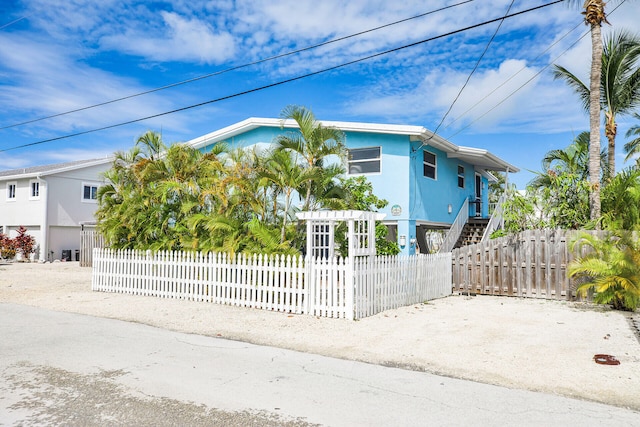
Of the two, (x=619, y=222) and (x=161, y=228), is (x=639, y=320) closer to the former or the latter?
(x=619, y=222)

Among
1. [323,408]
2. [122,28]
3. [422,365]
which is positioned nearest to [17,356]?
[323,408]

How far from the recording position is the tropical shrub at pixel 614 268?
33.2 ft

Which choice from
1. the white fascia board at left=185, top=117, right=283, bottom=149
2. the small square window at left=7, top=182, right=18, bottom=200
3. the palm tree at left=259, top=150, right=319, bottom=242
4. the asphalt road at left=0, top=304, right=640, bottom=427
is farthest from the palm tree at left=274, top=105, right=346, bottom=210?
the small square window at left=7, top=182, right=18, bottom=200

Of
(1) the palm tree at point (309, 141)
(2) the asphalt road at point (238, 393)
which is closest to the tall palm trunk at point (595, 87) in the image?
(1) the palm tree at point (309, 141)

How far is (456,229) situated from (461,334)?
11.8 metres

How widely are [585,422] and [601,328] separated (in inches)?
206

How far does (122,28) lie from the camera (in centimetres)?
1421

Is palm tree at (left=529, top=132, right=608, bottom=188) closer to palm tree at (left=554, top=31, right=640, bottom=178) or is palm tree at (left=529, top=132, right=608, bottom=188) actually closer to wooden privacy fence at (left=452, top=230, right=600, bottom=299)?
palm tree at (left=554, top=31, right=640, bottom=178)

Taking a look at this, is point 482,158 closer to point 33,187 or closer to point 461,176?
point 461,176

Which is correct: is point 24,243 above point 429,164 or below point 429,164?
below

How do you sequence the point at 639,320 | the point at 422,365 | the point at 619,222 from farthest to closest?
the point at 619,222 → the point at 639,320 → the point at 422,365

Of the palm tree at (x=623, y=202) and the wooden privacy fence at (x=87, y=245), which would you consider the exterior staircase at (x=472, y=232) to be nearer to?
A: the palm tree at (x=623, y=202)

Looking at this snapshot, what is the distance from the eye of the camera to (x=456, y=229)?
19516 millimetres

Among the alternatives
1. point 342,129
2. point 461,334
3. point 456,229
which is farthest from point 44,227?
point 461,334
